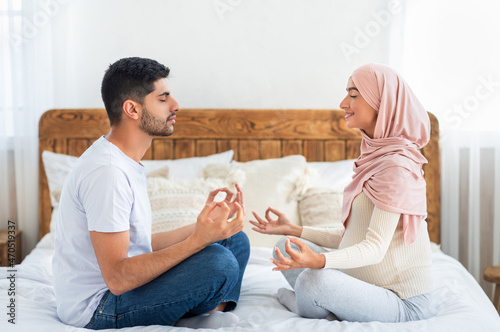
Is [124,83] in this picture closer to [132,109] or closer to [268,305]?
[132,109]

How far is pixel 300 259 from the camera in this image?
129 cm

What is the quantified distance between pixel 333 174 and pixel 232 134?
0.59m

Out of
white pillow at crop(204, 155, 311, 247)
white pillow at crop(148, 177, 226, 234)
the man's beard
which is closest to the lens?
the man's beard

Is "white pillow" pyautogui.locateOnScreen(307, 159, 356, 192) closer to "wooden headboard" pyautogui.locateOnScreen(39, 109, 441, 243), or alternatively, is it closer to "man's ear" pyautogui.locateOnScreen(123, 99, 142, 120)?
"wooden headboard" pyautogui.locateOnScreen(39, 109, 441, 243)

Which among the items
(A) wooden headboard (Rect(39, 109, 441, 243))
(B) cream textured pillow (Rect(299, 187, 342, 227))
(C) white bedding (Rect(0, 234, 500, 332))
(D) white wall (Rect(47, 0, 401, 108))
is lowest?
(C) white bedding (Rect(0, 234, 500, 332))

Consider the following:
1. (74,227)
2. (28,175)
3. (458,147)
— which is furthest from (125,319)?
(458,147)

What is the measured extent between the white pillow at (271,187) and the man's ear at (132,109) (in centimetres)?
96

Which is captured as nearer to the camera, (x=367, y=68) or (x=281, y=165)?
(x=367, y=68)

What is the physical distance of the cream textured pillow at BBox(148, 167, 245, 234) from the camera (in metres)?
2.17

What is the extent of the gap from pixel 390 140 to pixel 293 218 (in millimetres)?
996

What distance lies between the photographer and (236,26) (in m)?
2.79

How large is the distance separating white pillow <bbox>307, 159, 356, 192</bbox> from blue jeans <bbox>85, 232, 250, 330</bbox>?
3.81ft

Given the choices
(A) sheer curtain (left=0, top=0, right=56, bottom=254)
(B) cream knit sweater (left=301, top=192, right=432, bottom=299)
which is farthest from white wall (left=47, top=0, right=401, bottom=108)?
(B) cream knit sweater (left=301, top=192, right=432, bottom=299)

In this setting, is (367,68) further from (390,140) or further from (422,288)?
(422,288)
